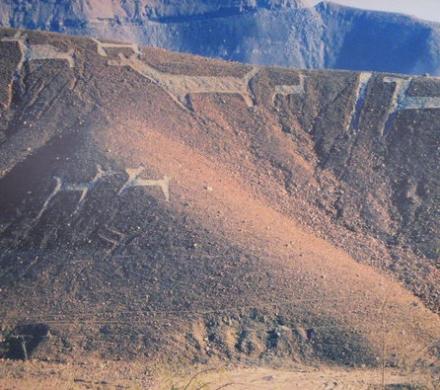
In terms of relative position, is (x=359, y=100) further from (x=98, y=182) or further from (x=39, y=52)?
(x=39, y=52)

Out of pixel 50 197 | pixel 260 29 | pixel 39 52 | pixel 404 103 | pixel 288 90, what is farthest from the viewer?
pixel 260 29

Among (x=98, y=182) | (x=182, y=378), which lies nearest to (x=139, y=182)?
(x=98, y=182)

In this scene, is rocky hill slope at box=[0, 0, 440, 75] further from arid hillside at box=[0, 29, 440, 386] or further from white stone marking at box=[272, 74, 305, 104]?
arid hillside at box=[0, 29, 440, 386]

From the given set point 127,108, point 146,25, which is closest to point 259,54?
point 146,25

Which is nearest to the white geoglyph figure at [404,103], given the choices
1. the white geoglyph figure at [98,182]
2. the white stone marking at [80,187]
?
the white geoglyph figure at [98,182]

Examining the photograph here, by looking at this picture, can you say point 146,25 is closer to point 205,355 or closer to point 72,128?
point 72,128

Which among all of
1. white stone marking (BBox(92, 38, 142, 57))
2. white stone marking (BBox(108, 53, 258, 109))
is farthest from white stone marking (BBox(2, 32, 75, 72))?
white stone marking (BBox(108, 53, 258, 109))

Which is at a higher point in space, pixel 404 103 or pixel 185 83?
pixel 185 83
